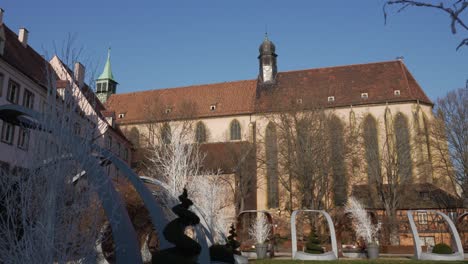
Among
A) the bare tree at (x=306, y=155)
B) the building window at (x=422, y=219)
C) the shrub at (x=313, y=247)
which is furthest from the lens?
the building window at (x=422, y=219)

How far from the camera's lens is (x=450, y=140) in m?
33.2

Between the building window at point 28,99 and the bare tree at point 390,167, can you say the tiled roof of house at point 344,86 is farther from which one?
the building window at point 28,99

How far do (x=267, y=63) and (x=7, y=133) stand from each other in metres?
29.8

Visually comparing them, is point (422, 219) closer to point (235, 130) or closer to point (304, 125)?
point (304, 125)

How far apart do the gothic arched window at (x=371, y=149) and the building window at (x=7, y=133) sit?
26895 mm

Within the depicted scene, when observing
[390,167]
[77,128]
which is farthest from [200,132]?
[77,128]

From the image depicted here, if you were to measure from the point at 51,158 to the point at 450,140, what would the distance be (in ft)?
111

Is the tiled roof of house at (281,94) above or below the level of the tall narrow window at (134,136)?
above

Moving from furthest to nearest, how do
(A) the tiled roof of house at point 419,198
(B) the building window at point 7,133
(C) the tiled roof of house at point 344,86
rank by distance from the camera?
1. (C) the tiled roof of house at point 344,86
2. (A) the tiled roof of house at point 419,198
3. (B) the building window at point 7,133

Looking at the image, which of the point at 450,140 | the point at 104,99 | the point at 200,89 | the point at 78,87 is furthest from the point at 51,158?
the point at 104,99

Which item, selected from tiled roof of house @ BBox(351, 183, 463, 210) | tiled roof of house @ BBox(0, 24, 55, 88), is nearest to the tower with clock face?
tiled roof of house @ BBox(351, 183, 463, 210)

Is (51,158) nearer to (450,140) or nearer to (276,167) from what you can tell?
(276,167)

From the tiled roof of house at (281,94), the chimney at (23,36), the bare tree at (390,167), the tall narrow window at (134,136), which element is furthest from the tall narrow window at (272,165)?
the chimney at (23,36)

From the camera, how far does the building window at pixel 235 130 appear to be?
138 feet
